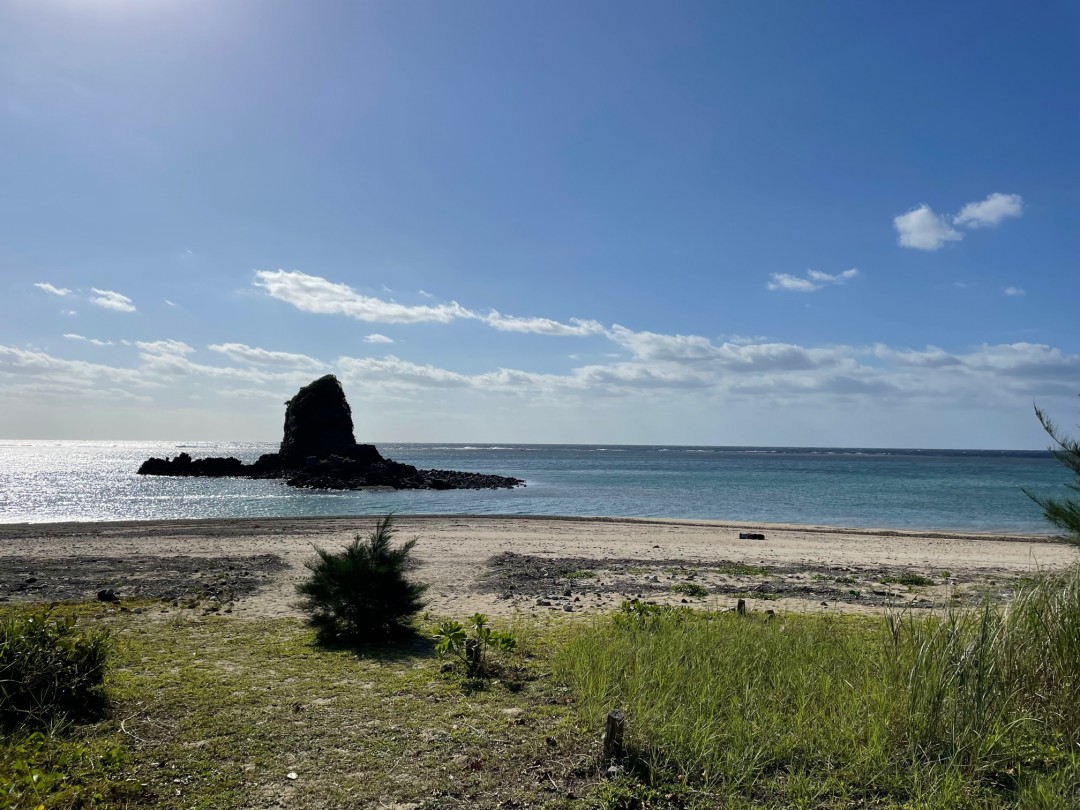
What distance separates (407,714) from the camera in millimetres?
6449

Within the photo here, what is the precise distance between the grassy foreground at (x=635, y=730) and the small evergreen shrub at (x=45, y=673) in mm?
290

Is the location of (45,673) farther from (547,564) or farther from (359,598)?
(547,564)

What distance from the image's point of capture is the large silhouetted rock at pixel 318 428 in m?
87.2

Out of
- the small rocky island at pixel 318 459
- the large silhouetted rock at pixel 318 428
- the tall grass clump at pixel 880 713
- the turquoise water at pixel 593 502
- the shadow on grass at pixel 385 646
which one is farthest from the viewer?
the large silhouetted rock at pixel 318 428

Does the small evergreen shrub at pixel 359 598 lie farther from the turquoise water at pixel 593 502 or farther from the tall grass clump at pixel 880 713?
the turquoise water at pixel 593 502

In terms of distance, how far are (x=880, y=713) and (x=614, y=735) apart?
7.63 feet

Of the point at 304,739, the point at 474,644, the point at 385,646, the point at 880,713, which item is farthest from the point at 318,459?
the point at 880,713

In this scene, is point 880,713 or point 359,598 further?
point 359,598

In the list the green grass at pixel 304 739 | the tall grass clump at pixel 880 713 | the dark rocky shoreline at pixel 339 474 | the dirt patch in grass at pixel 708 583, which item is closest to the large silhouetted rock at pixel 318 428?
the dark rocky shoreline at pixel 339 474

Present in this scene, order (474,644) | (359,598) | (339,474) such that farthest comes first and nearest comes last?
(339,474) → (359,598) → (474,644)

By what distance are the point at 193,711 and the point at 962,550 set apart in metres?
26.3

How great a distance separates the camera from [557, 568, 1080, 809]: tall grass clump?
16.4 ft

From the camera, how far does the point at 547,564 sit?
18.7 metres

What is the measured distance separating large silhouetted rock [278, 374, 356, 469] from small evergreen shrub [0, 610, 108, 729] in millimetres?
81925
